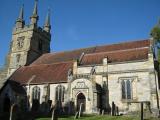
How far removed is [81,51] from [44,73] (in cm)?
832

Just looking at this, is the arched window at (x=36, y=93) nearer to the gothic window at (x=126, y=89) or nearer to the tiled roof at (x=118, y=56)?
the tiled roof at (x=118, y=56)

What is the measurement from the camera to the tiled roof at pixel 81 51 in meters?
39.1

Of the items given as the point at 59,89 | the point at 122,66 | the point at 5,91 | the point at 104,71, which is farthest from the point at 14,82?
the point at 122,66

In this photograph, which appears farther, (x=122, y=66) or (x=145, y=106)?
(x=122, y=66)

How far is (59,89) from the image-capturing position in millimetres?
36594

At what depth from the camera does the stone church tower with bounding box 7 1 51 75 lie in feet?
161

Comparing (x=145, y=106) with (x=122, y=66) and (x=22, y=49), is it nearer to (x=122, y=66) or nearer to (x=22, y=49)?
(x=122, y=66)

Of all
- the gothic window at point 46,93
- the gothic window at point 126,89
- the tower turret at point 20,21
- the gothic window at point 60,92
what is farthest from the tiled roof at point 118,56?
the tower turret at point 20,21

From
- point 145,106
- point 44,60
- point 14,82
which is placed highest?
point 44,60

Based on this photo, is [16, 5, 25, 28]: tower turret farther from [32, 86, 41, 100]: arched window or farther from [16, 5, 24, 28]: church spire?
[32, 86, 41, 100]: arched window

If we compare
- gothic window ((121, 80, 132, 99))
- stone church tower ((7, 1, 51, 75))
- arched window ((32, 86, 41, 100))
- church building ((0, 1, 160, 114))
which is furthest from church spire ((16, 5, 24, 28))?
gothic window ((121, 80, 132, 99))

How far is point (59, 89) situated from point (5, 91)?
29.0 ft

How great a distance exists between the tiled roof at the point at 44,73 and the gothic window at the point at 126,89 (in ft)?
30.2

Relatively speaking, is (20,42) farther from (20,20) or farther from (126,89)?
(126,89)
